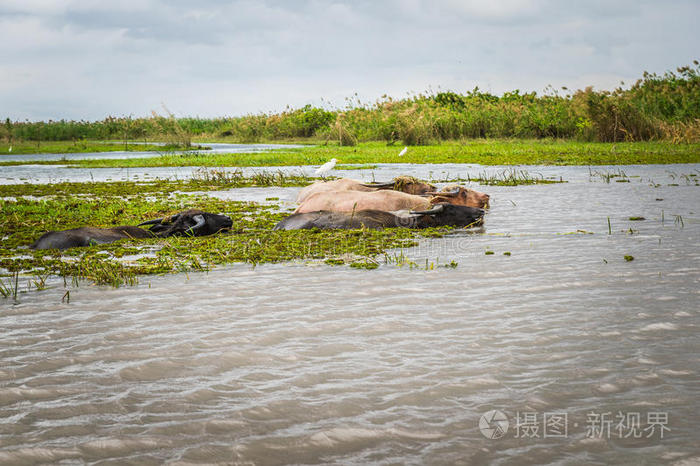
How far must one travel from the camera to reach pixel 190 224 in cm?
734

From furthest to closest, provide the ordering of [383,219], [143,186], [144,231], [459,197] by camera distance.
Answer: [143,186] < [459,197] < [383,219] < [144,231]

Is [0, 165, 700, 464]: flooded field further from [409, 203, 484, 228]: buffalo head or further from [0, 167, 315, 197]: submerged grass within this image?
[0, 167, 315, 197]: submerged grass

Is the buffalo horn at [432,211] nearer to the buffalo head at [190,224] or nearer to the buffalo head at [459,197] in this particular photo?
the buffalo head at [459,197]

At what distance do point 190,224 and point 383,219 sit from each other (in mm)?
2329

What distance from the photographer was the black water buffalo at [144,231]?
21.7 feet

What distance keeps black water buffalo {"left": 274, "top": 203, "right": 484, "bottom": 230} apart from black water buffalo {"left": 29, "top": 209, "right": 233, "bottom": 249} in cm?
80

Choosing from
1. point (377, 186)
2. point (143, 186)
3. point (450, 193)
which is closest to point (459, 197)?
point (450, 193)

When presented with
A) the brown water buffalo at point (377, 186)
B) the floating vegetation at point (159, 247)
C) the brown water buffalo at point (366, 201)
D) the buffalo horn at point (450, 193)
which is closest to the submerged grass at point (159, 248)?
the floating vegetation at point (159, 247)

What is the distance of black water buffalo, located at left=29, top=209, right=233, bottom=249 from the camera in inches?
260

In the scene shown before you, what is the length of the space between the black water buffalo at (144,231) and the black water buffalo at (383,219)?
799 millimetres

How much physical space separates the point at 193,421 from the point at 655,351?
2338mm

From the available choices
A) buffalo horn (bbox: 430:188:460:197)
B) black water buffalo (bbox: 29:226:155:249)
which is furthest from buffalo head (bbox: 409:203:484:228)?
black water buffalo (bbox: 29:226:155:249)

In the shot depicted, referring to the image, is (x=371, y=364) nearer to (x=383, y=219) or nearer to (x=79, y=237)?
(x=383, y=219)

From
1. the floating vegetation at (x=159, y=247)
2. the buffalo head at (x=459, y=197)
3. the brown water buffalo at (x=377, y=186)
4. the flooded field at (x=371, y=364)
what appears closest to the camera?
the flooded field at (x=371, y=364)
